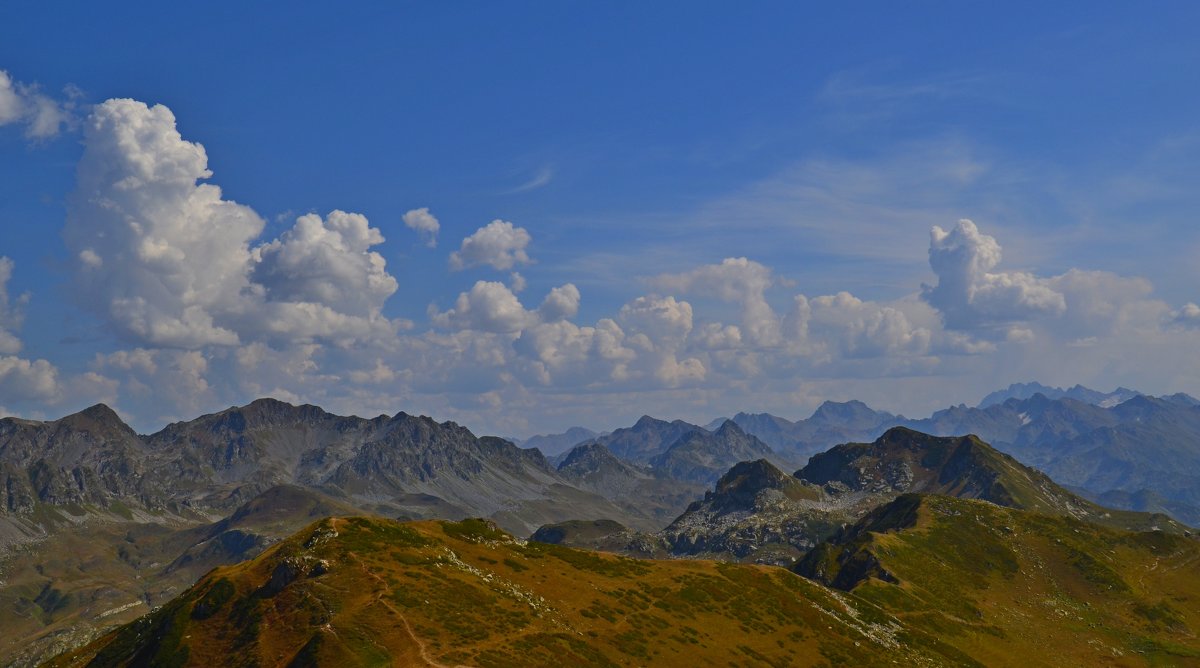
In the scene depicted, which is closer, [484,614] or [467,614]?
[467,614]

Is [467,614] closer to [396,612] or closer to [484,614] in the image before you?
[484,614]

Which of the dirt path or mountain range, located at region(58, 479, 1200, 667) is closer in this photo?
the dirt path

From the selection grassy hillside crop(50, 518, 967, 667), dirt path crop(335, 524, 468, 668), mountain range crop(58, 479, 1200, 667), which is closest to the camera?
dirt path crop(335, 524, 468, 668)

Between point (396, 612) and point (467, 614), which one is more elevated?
point (396, 612)

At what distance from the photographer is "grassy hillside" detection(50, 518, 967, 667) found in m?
87.1

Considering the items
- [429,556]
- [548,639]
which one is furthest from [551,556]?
[548,639]

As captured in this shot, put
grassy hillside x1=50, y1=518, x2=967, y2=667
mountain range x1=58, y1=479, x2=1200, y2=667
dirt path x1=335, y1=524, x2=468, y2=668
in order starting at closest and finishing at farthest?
dirt path x1=335, y1=524, x2=468, y2=668
grassy hillside x1=50, y1=518, x2=967, y2=667
mountain range x1=58, y1=479, x2=1200, y2=667

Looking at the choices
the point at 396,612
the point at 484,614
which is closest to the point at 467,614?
the point at 484,614

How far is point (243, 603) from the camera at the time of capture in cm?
9625

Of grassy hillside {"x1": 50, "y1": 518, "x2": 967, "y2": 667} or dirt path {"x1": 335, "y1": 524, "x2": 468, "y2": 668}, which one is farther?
grassy hillside {"x1": 50, "y1": 518, "x2": 967, "y2": 667}

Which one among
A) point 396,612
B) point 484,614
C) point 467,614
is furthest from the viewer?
point 484,614

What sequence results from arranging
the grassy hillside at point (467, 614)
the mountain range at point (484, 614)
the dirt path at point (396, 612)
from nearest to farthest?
the dirt path at point (396, 612) < the grassy hillside at point (467, 614) < the mountain range at point (484, 614)

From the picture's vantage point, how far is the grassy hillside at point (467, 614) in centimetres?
8706

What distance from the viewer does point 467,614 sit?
94.9 metres
